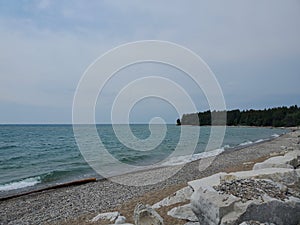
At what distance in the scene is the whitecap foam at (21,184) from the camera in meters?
14.1

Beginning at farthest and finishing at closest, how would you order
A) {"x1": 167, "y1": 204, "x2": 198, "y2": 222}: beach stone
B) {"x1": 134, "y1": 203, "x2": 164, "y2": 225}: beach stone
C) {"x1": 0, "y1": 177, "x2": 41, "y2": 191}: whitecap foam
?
{"x1": 0, "y1": 177, "x2": 41, "y2": 191}: whitecap foam → {"x1": 167, "y1": 204, "x2": 198, "y2": 222}: beach stone → {"x1": 134, "y1": 203, "x2": 164, "y2": 225}: beach stone

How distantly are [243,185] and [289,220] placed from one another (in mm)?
792

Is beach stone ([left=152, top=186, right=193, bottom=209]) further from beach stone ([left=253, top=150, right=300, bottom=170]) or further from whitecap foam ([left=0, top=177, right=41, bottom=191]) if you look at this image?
whitecap foam ([left=0, top=177, right=41, bottom=191])

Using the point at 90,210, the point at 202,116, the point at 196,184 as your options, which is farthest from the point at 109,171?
the point at 202,116

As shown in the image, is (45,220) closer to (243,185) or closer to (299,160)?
(243,185)

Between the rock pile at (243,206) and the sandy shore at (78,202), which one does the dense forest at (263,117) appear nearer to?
the sandy shore at (78,202)

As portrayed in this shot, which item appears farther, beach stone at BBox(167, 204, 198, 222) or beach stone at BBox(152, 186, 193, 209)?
beach stone at BBox(152, 186, 193, 209)

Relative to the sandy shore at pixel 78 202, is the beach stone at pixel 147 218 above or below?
above

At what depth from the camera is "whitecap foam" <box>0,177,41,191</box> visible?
46.2 feet

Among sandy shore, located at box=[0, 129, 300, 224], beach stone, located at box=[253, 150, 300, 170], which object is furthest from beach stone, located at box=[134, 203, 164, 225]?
beach stone, located at box=[253, 150, 300, 170]

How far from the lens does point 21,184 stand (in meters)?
14.9

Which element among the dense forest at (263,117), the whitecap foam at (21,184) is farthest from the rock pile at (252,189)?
the dense forest at (263,117)

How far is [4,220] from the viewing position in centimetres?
915

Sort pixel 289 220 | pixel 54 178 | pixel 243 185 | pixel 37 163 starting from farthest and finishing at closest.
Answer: pixel 37 163, pixel 54 178, pixel 243 185, pixel 289 220
